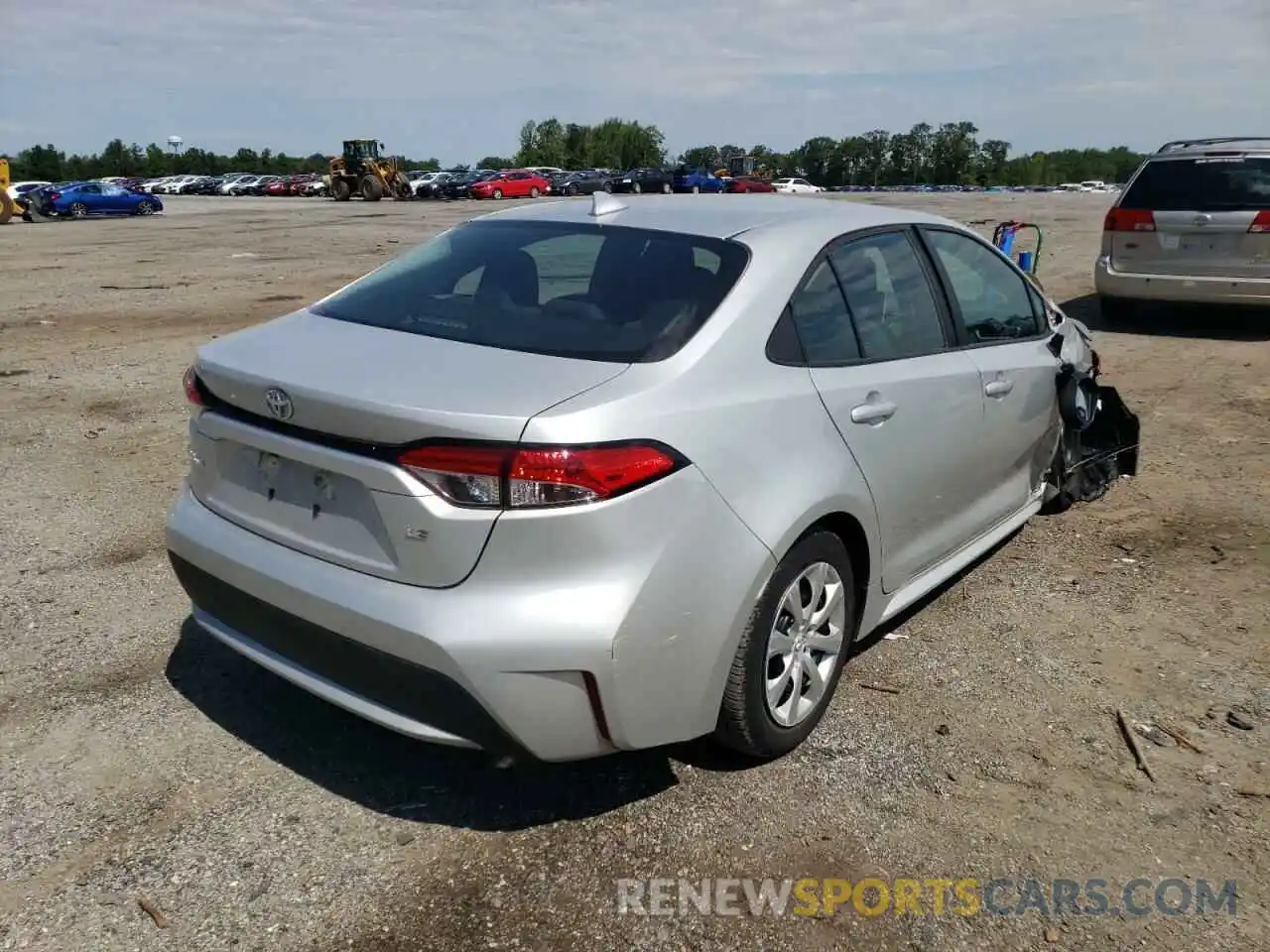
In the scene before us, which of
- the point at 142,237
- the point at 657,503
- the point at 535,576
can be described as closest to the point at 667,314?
the point at 657,503

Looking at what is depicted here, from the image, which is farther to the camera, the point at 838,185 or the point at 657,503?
the point at 838,185

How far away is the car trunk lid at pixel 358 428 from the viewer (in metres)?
2.52

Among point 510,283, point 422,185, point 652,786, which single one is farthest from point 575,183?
point 652,786

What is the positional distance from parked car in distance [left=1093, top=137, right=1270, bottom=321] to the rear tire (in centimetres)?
55

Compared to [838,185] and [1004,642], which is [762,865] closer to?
[1004,642]

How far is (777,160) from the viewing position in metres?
123

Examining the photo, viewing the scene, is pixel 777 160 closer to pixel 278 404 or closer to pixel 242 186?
pixel 242 186

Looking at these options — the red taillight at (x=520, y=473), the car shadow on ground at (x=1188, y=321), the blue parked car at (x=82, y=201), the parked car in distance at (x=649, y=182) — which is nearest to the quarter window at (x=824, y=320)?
the red taillight at (x=520, y=473)

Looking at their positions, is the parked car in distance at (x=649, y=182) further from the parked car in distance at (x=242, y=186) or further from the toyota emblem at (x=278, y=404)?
the toyota emblem at (x=278, y=404)

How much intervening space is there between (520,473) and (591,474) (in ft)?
0.56

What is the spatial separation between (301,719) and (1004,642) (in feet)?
8.55

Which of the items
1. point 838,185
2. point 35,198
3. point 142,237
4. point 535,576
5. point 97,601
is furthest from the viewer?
point 838,185

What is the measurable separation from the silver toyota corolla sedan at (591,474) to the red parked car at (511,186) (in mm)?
48942

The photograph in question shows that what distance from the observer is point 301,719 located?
3.43 m
